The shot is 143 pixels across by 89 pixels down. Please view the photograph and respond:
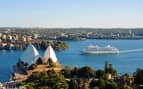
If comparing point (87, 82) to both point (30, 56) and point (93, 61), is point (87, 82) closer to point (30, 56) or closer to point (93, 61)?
point (30, 56)

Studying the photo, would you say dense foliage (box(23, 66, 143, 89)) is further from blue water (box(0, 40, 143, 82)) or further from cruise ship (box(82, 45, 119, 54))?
cruise ship (box(82, 45, 119, 54))

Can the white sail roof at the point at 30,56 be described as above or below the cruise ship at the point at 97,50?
above

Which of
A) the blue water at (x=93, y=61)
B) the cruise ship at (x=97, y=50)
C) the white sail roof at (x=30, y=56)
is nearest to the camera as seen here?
the white sail roof at (x=30, y=56)

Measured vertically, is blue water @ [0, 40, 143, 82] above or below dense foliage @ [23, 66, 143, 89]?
below

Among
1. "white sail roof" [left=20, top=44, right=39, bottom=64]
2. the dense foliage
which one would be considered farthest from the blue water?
the dense foliage

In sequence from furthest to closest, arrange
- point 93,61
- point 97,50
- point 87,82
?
1. point 97,50
2. point 93,61
3. point 87,82

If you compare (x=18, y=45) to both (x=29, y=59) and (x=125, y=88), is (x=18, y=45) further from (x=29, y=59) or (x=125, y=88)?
(x=125, y=88)

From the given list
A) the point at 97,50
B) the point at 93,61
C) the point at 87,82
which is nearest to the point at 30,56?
the point at 87,82

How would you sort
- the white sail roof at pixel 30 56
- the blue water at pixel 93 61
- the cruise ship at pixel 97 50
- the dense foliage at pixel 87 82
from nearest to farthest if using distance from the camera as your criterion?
the dense foliage at pixel 87 82
the white sail roof at pixel 30 56
the blue water at pixel 93 61
the cruise ship at pixel 97 50

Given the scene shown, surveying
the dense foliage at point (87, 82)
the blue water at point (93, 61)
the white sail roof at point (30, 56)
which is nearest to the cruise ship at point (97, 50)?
the blue water at point (93, 61)

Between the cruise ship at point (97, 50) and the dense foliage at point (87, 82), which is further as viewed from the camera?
the cruise ship at point (97, 50)

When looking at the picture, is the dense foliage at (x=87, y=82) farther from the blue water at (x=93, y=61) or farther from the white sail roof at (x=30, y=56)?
the white sail roof at (x=30, y=56)
